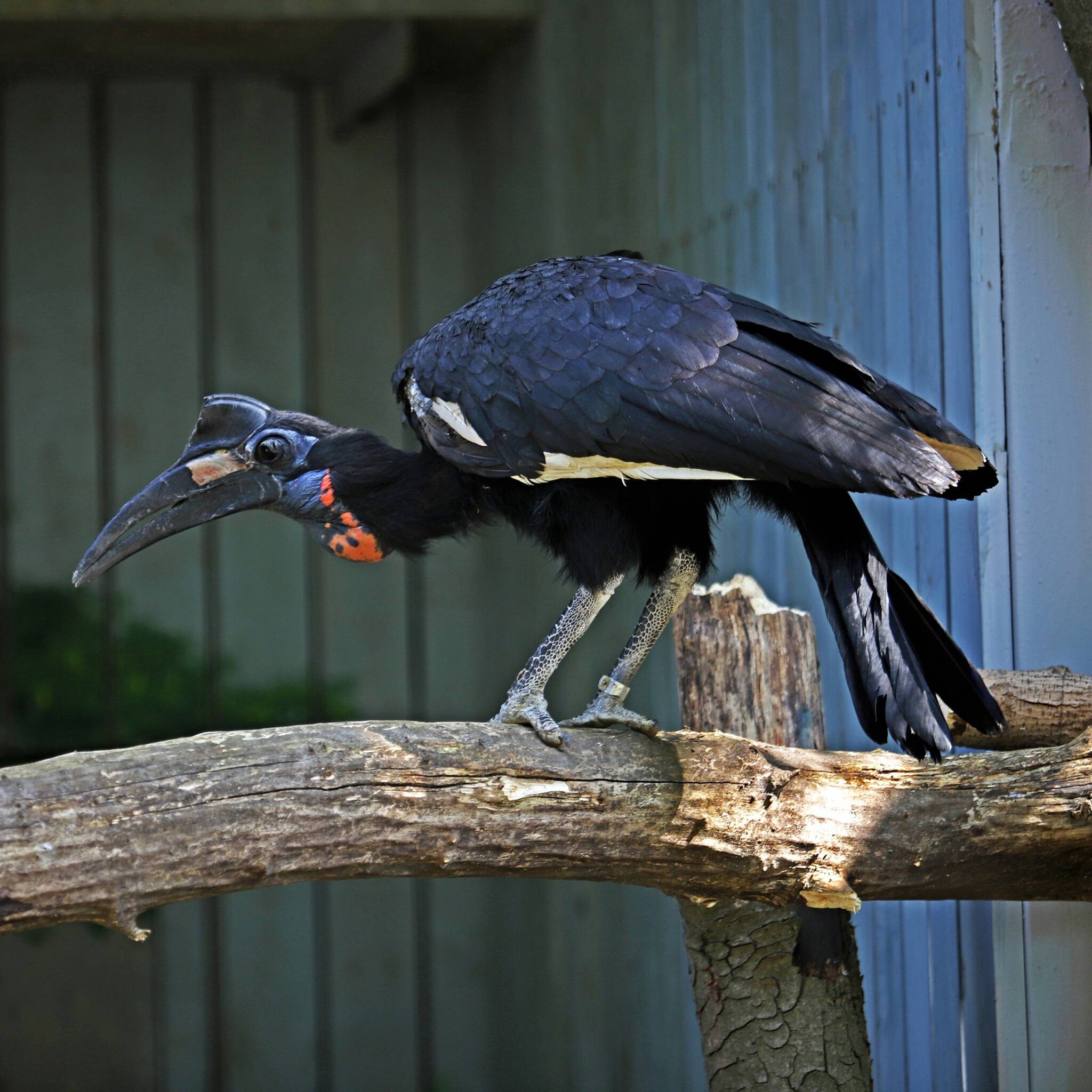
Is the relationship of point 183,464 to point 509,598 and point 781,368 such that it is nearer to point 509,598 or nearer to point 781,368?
point 781,368

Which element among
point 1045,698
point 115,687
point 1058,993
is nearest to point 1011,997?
point 1058,993

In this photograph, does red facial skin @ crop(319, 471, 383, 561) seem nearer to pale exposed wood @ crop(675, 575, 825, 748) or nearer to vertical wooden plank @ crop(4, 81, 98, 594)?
pale exposed wood @ crop(675, 575, 825, 748)

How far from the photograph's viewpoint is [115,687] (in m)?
4.94

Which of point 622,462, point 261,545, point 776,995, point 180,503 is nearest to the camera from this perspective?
point 622,462

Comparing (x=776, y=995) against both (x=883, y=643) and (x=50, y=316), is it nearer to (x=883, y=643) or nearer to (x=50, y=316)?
(x=883, y=643)

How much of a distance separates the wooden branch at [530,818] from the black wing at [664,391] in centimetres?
44

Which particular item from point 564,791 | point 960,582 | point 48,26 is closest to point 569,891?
point 960,582

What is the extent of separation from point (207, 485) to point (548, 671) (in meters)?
0.73

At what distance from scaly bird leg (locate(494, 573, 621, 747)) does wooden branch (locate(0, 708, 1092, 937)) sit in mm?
73

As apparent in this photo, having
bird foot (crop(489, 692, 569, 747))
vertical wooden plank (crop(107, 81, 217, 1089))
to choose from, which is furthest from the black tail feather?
vertical wooden plank (crop(107, 81, 217, 1089))

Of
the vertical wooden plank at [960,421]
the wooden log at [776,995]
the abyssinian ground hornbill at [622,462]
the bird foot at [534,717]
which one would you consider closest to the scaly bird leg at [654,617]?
the abyssinian ground hornbill at [622,462]

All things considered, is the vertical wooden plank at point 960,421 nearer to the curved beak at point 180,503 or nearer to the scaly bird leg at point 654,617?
the scaly bird leg at point 654,617

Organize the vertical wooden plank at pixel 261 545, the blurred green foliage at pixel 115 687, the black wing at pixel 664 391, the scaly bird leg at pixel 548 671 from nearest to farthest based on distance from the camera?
the black wing at pixel 664 391 → the scaly bird leg at pixel 548 671 → the blurred green foliage at pixel 115 687 → the vertical wooden plank at pixel 261 545

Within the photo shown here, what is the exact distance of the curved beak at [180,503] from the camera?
2520mm
